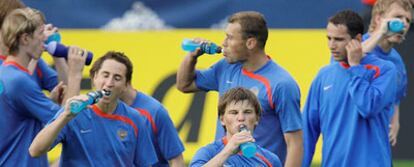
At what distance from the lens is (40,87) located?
1002 cm

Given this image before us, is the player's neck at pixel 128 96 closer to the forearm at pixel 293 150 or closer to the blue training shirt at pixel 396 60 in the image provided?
the forearm at pixel 293 150

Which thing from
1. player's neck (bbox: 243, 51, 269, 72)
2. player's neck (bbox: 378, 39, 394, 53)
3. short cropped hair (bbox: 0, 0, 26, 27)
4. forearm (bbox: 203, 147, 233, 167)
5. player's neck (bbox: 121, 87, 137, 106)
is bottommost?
forearm (bbox: 203, 147, 233, 167)

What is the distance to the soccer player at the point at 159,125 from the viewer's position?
9820 millimetres

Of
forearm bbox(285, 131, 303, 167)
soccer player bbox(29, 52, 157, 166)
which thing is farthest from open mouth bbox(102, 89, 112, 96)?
forearm bbox(285, 131, 303, 167)

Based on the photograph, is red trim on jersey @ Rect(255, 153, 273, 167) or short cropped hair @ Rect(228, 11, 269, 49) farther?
short cropped hair @ Rect(228, 11, 269, 49)

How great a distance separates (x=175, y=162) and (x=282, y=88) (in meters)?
0.92

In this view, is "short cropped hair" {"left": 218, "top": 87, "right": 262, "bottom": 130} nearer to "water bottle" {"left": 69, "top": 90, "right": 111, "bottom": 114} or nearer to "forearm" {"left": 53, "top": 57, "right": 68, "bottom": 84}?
"water bottle" {"left": 69, "top": 90, "right": 111, "bottom": 114}

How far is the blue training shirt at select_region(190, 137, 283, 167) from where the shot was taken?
849 centimetres

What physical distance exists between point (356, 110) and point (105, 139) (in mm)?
2122

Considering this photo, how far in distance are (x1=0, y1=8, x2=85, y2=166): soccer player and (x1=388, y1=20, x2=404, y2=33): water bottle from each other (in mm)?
2316

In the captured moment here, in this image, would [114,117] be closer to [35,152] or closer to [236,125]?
[35,152]

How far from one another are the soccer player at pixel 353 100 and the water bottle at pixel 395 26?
233 millimetres

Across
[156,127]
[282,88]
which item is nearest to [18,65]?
[156,127]

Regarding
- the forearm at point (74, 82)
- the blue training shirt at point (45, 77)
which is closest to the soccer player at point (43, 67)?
the blue training shirt at point (45, 77)
